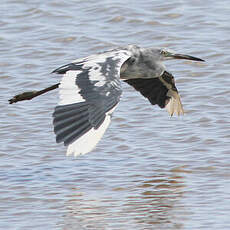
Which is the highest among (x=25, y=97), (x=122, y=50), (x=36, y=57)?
(x=122, y=50)

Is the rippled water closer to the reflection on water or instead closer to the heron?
the reflection on water

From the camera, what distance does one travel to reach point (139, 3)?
45.7 feet

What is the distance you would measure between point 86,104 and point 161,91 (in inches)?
104

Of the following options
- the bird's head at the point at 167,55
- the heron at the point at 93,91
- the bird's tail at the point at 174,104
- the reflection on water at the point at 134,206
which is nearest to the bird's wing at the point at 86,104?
the heron at the point at 93,91

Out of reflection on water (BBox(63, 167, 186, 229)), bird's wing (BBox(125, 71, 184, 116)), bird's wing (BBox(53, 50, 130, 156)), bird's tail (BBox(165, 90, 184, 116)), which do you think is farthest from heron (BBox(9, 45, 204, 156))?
reflection on water (BBox(63, 167, 186, 229))

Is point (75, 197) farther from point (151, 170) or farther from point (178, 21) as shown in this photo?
point (178, 21)

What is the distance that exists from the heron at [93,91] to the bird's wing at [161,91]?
12.7 inches

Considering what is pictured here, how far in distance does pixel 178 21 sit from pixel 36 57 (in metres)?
2.58

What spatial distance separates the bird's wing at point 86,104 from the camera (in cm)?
611

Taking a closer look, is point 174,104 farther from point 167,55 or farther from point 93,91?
point 93,91

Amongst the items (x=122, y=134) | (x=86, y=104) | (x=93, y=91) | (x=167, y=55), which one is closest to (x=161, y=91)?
(x=167, y=55)

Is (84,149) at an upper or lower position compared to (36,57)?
upper

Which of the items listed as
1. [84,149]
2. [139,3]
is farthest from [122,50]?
[139,3]

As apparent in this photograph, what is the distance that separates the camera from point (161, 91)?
29.4 feet
